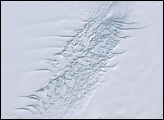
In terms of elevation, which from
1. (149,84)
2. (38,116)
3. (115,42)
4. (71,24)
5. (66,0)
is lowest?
(38,116)

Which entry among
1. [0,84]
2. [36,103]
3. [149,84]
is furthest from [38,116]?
[149,84]

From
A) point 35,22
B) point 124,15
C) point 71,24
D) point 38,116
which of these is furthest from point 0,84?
point 124,15

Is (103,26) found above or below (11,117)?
above

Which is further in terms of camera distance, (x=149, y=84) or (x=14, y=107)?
(x=149, y=84)

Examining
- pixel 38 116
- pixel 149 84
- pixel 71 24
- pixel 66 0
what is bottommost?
pixel 38 116

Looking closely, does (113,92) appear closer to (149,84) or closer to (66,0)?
(149,84)

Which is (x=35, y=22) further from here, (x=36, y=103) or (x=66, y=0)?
(x=36, y=103)
